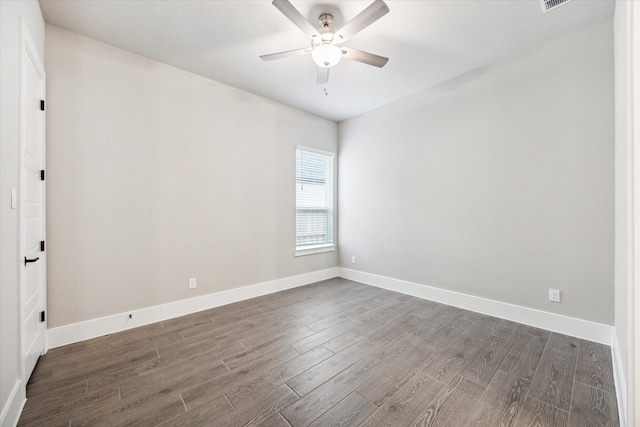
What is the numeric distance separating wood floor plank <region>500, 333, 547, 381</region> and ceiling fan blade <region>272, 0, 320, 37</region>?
9.91 ft

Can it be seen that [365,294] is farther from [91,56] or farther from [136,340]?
[91,56]

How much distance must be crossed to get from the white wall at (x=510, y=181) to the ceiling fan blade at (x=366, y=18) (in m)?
1.94

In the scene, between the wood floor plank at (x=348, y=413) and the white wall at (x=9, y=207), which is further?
the wood floor plank at (x=348, y=413)

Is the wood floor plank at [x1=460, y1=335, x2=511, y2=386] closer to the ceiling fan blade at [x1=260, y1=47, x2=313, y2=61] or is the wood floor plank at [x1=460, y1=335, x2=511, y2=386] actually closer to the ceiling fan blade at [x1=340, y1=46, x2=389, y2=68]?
the ceiling fan blade at [x1=340, y1=46, x2=389, y2=68]

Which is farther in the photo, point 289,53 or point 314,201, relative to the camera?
point 314,201

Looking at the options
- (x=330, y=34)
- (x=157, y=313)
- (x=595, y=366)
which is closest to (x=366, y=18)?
(x=330, y=34)

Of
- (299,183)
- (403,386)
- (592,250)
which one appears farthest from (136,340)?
(592,250)

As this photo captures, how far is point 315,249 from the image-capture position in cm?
448

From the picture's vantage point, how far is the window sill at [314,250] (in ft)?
14.0

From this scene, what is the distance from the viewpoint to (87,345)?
235 centimetres

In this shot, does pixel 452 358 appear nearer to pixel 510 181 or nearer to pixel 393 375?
pixel 393 375

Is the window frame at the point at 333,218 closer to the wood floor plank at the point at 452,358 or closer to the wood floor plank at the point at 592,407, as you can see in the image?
→ the wood floor plank at the point at 452,358

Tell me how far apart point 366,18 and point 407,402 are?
103 inches

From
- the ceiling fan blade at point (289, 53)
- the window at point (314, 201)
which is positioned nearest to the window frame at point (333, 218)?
the window at point (314, 201)
